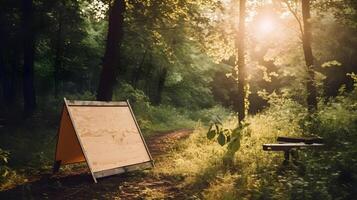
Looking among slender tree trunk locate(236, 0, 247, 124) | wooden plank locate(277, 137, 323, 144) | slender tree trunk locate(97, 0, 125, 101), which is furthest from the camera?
slender tree trunk locate(97, 0, 125, 101)

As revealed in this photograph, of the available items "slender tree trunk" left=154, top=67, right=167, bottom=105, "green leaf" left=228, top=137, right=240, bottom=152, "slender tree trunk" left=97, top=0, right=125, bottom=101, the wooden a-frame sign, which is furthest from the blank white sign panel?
"slender tree trunk" left=154, top=67, right=167, bottom=105

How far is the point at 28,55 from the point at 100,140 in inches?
532

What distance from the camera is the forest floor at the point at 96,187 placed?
9.14 meters

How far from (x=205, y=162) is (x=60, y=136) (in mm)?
3811

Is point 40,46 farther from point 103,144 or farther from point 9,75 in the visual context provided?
point 103,144

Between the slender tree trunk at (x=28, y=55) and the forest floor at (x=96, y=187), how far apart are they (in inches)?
477

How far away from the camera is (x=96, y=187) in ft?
32.2

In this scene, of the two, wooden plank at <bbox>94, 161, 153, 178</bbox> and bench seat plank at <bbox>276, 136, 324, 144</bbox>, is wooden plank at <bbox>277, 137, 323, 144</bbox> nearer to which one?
bench seat plank at <bbox>276, 136, 324, 144</bbox>

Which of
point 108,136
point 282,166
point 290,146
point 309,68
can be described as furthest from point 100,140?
point 309,68

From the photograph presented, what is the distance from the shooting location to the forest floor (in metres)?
9.14

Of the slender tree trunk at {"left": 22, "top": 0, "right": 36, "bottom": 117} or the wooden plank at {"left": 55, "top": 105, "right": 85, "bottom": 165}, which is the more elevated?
the slender tree trunk at {"left": 22, "top": 0, "right": 36, "bottom": 117}

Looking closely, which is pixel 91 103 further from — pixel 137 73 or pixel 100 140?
pixel 137 73

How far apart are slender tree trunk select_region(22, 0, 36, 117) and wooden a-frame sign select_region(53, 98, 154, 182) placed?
12071 millimetres

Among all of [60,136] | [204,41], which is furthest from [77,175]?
[204,41]
